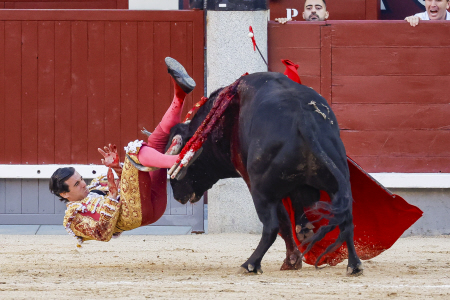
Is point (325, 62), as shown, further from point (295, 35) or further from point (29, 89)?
point (29, 89)

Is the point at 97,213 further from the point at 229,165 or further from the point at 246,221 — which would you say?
the point at 246,221

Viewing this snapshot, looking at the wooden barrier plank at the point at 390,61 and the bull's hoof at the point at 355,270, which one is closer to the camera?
the bull's hoof at the point at 355,270

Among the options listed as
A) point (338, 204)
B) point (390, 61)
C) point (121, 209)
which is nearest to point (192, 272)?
point (121, 209)

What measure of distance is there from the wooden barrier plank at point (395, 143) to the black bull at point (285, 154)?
224 centimetres

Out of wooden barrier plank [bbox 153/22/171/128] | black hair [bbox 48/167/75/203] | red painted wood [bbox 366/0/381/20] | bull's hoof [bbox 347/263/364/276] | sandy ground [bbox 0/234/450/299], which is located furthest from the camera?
red painted wood [bbox 366/0/381/20]

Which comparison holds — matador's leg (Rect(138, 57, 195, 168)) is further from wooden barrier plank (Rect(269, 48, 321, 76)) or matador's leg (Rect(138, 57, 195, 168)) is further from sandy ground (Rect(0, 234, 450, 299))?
wooden barrier plank (Rect(269, 48, 321, 76))

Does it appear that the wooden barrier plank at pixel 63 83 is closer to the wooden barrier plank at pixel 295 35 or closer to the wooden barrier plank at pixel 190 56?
the wooden barrier plank at pixel 190 56

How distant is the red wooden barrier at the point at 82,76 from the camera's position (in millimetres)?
6574

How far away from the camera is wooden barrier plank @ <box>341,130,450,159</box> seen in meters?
6.45

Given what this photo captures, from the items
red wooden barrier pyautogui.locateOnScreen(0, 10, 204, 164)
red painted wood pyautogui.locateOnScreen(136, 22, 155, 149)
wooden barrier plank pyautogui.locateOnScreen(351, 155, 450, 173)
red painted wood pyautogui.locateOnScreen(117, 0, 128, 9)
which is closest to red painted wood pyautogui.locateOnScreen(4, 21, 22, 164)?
red wooden barrier pyautogui.locateOnScreen(0, 10, 204, 164)

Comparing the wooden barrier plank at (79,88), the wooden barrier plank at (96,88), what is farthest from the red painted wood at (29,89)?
the wooden barrier plank at (96,88)

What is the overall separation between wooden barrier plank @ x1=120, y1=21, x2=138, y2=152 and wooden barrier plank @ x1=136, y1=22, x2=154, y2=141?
0.04 metres

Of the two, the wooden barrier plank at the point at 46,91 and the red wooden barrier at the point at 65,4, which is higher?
the red wooden barrier at the point at 65,4

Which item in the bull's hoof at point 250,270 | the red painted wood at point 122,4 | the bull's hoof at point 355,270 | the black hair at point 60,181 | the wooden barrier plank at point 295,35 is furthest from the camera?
the red painted wood at point 122,4
